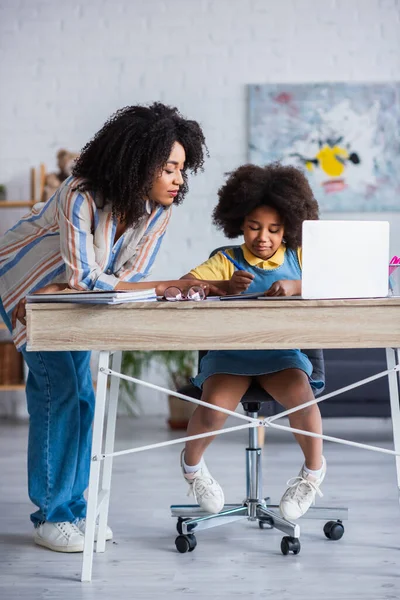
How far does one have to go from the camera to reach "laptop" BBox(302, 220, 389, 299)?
1777 mm

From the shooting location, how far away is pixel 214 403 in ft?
7.23

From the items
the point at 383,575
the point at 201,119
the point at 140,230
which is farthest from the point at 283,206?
the point at 201,119

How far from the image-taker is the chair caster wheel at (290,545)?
214 centimetres

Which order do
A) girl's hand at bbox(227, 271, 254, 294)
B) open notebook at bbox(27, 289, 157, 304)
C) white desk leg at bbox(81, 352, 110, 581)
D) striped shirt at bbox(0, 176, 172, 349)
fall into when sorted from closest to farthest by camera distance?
open notebook at bbox(27, 289, 157, 304) < white desk leg at bbox(81, 352, 110, 581) < striped shirt at bbox(0, 176, 172, 349) < girl's hand at bbox(227, 271, 254, 294)

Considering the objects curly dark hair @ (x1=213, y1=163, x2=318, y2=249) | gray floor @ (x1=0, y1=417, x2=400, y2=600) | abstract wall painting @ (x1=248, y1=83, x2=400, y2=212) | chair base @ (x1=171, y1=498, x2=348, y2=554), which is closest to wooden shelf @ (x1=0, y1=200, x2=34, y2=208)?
abstract wall painting @ (x1=248, y1=83, x2=400, y2=212)

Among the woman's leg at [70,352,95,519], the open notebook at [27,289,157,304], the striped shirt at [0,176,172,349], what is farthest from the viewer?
the woman's leg at [70,352,95,519]

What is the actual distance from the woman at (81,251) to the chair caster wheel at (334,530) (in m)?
0.63

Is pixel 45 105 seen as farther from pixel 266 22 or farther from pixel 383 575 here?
pixel 383 575

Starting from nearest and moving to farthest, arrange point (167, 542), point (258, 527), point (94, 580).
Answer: point (94, 580)
point (167, 542)
point (258, 527)

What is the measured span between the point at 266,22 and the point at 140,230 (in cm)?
300

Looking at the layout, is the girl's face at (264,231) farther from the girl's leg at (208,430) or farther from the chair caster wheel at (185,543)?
the chair caster wheel at (185,543)

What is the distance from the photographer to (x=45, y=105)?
4.86 meters

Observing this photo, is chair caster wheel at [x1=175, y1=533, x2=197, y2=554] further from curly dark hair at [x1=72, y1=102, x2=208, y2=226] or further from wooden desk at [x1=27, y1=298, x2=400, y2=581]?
curly dark hair at [x1=72, y1=102, x2=208, y2=226]

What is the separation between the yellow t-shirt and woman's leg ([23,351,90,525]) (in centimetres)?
43
